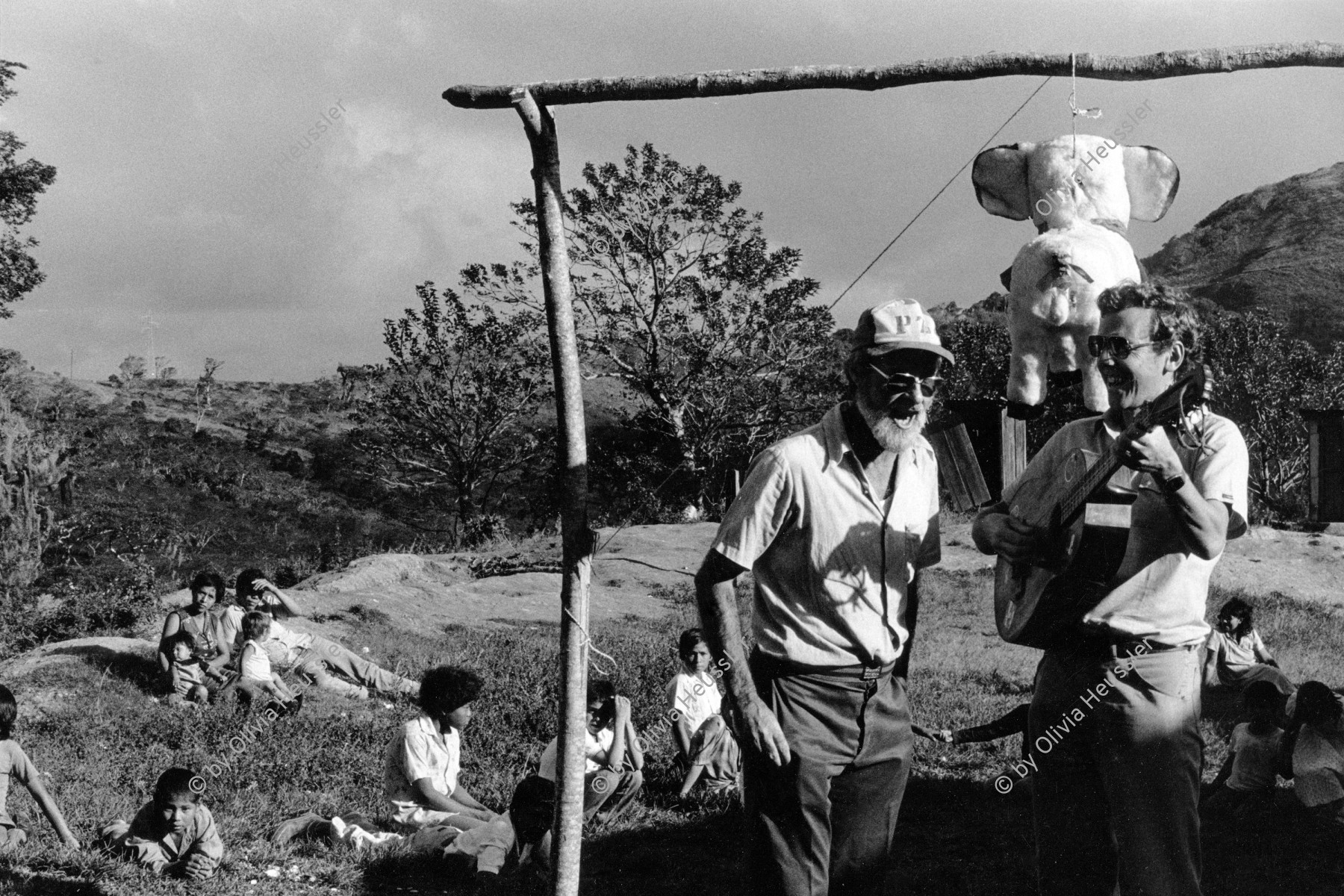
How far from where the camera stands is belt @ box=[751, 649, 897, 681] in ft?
9.78

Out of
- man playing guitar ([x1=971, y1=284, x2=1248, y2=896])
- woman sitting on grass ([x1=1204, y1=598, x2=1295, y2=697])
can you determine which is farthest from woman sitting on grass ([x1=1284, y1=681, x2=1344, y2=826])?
man playing guitar ([x1=971, y1=284, x2=1248, y2=896])

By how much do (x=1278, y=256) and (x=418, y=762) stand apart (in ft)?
173

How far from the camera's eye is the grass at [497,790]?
202 inches

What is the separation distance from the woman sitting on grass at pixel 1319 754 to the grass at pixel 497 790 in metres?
0.15

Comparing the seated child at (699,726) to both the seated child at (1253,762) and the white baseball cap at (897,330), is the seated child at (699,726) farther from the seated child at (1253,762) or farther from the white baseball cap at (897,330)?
the white baseball cap at (897,330)

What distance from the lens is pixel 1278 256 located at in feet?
165

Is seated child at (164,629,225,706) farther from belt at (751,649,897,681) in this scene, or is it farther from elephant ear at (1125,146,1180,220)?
elephant ear at (1125,146,1180,220)

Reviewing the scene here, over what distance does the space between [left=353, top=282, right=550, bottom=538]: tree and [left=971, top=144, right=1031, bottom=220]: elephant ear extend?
17.9 m

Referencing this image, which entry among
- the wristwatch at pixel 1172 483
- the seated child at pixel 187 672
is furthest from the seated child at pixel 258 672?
→ the wristwatch at pixel 1172 483

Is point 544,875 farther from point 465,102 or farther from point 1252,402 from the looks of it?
point 1252,402

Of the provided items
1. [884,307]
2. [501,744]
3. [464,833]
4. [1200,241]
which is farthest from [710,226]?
[1200,241]

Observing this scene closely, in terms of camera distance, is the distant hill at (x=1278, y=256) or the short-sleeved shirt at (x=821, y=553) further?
the distant hill at (x=1278, y=256)

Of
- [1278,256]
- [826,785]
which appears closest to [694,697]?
[826,785]

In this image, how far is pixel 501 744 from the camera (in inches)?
286
